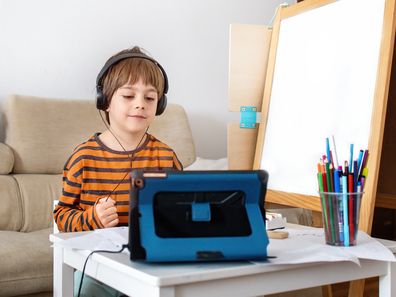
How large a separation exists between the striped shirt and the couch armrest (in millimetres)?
861

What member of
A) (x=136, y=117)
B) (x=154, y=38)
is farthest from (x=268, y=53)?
(x=154, y=38)

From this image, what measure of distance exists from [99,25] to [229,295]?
2.16m

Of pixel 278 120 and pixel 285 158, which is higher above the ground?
pixel 278 120

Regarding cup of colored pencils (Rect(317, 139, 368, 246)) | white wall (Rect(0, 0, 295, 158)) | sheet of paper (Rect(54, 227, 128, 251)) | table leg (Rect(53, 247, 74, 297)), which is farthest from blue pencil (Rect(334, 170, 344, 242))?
white wall (Rect(0, 0, 295, 158))

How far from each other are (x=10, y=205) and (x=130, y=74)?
3.34 ft

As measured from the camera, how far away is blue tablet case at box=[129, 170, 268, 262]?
2.64 feet

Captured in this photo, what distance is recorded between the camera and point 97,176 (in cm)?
143

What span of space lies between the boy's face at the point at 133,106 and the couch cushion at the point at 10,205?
0.94 metres

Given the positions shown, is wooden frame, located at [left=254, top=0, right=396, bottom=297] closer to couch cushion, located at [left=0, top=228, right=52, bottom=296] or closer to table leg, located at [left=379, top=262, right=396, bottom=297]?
table leg, located at [left=379, top=262, right=396, bottom=297]

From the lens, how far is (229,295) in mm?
809

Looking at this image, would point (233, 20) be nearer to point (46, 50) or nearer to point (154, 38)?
point (154, 38)

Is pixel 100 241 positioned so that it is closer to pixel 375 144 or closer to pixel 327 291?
pixel 375 144

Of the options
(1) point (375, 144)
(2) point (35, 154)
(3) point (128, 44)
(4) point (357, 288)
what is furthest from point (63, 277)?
(3) point (128, 44)

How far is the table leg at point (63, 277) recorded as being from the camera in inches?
41.8
